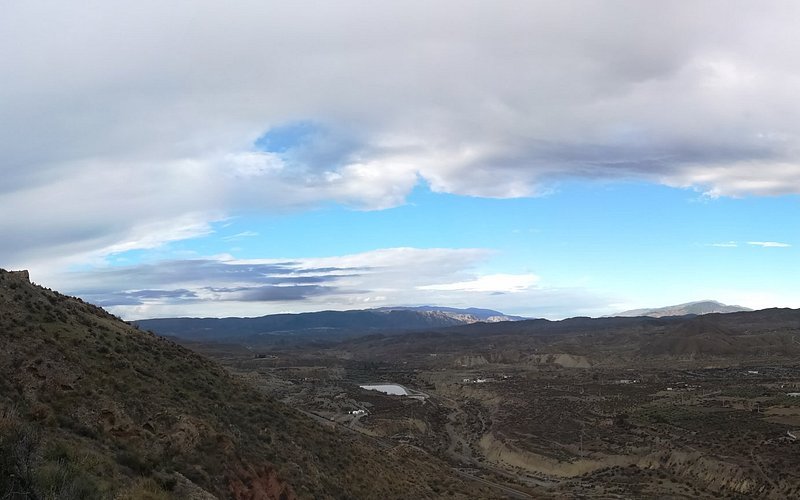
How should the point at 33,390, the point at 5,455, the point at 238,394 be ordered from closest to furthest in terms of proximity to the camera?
the point at 5,455 → the point at 33,390 → the point at 238,394

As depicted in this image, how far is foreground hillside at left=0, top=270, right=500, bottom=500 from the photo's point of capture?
46.8 ft

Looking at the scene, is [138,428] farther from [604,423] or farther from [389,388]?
[389,388]

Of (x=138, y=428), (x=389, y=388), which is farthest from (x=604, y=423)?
(x=389, y=388)

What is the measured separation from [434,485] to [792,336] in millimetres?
164170

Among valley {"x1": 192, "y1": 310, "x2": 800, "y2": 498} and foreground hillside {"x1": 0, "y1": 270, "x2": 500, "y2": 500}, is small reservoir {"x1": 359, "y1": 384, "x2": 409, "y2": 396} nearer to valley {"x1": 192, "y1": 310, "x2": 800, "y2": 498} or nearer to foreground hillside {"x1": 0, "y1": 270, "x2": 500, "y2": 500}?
valley {"x1": 192, "y1": 310, "x2": 800, "y2": 498}

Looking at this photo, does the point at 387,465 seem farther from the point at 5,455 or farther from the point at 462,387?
the point at 462,387

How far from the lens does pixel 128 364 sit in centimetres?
2834

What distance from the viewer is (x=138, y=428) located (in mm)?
22938

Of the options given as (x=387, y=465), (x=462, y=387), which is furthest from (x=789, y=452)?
(x=462, y=387)

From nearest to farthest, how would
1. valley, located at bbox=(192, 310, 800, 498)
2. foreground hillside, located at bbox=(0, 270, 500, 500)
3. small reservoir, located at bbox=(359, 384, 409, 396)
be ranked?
foreground hillside, located at bbox=(0, 270, 500, 500)
valley, located at bbox=(192, 310, 800, 498)
small reservoir, located at bbox=(359, 384, 409, 396)

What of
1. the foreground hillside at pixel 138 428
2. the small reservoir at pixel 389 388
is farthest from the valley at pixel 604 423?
the foreground hillside at pixel 138 428

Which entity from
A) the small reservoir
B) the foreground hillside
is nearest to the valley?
the small reservoir

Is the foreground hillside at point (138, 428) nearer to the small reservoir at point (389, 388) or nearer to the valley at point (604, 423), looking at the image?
the valley at point (604, 423)

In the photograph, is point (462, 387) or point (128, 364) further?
point (462, 387)
